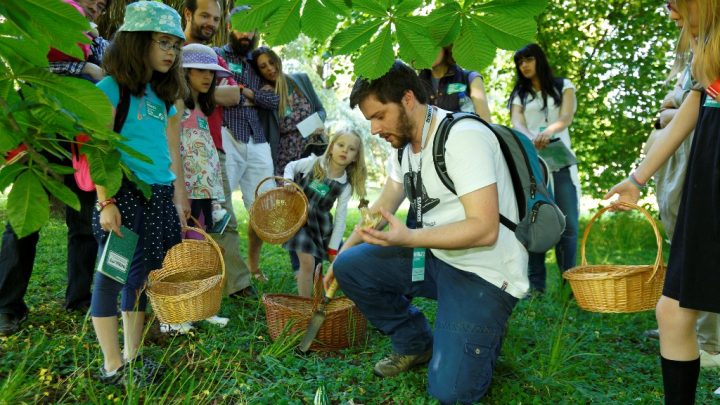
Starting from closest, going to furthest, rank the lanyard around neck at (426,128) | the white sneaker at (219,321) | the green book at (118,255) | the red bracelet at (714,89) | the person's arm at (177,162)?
the red bracelet at (714,89) < the green book at (118,255) < the lanyard around neck at (426,128) < the person's arm at (177,162) < the white sneaker at (219,321)

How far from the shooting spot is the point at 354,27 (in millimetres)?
1888

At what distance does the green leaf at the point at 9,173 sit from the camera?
1.32 metres

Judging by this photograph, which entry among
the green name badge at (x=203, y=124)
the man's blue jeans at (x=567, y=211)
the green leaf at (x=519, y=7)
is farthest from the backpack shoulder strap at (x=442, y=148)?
the man's blue jeans at (x=567, y=211)

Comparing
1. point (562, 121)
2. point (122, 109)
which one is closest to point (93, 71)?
point (122, 109)

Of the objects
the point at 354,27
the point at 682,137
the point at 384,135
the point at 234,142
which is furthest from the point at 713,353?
the point at 234,142

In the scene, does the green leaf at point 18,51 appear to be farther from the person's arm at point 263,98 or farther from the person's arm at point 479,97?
the person's arm at point 479,97

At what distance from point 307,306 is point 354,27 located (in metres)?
2.08

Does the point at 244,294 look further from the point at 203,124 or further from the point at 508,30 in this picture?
the point at 508,30

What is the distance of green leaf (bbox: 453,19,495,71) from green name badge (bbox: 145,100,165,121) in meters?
1.51

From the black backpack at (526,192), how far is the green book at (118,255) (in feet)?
4.30

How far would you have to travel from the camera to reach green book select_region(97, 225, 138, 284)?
2.49 m

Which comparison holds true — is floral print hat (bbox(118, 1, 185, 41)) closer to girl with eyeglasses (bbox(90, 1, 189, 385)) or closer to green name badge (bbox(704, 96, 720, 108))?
girl with eyeglasses (bbox(90, 1, 189, 385))

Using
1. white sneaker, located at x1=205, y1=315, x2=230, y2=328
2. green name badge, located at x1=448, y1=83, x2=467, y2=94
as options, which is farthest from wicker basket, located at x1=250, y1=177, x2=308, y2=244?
green name badge, located at x1=448, y1=83, x2=467, y2=94

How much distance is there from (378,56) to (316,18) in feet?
0.71
